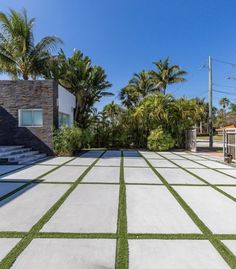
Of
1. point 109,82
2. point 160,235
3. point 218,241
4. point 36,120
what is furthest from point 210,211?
point 109,82

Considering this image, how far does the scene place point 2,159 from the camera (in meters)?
8.74

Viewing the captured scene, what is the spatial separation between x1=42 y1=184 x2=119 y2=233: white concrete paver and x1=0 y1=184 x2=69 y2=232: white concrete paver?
30 centimetres

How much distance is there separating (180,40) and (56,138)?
1235cm

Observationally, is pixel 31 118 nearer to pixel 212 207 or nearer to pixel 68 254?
pixel 212 207

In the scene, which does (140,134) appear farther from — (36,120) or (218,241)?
(218,241)

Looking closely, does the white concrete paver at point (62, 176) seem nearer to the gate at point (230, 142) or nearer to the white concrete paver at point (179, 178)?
the white concrete paver at point (179, 178)

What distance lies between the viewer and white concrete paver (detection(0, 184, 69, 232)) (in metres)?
3.22

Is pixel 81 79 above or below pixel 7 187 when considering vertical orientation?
above

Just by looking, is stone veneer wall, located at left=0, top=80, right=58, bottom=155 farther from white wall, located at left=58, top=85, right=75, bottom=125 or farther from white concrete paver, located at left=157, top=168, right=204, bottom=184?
white concrete paver, located at left=157, top=168, right=204, bottom=184

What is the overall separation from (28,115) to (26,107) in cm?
45

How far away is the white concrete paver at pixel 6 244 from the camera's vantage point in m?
2.44

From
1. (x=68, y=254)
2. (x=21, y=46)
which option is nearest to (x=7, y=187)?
(x=68, y=254)

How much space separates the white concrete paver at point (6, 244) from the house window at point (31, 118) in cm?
976

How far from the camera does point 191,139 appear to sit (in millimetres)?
15109
